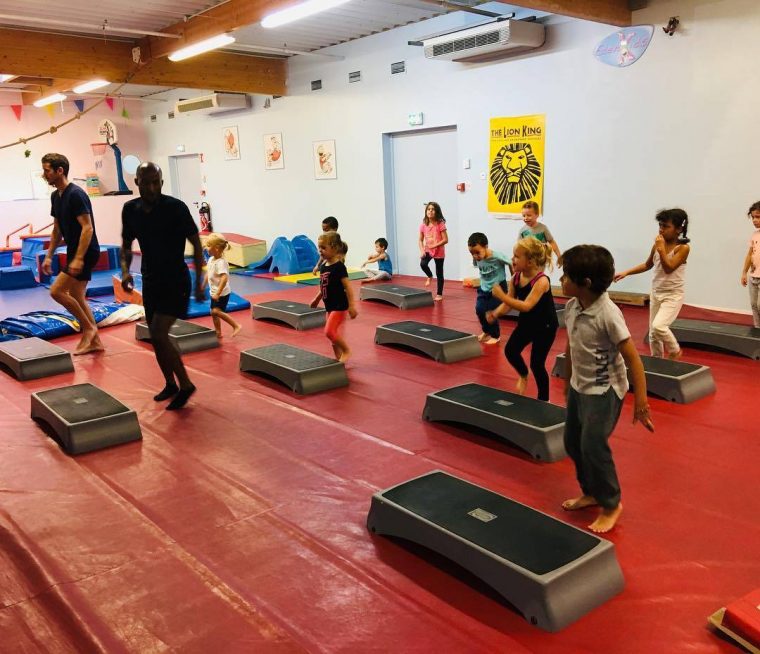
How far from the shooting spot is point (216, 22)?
9133mm

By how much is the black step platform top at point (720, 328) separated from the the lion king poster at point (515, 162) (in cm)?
346

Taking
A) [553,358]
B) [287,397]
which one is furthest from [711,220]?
[287,397]

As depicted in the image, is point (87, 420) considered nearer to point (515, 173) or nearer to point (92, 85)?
point (515, 173)

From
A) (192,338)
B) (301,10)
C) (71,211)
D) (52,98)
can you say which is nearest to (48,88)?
(52,98)

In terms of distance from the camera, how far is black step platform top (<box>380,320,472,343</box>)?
633 cm

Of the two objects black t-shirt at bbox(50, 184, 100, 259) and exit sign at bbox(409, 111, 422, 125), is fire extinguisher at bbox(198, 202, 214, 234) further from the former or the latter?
black t-shirt at bbox(50, 184, 100, 259)

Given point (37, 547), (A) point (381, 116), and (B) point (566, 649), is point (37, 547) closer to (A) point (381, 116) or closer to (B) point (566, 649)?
(B) point (566, 649)

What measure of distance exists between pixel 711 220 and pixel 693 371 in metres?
3.58

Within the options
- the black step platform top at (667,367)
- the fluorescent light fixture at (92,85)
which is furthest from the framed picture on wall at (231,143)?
the black step platform top at (667,367)

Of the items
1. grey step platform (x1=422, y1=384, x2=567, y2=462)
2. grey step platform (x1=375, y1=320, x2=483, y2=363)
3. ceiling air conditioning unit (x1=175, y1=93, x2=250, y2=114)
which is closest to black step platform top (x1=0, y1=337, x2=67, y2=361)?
grey step platform (x1=375, y1=320, x2=483, y2=363)

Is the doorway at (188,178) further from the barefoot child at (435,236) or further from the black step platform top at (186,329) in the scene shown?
the black step platform top at (186,329)

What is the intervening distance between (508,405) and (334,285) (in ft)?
6.82

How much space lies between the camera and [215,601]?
2699mm

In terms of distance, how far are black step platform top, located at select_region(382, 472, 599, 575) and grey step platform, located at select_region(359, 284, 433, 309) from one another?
5420mm
